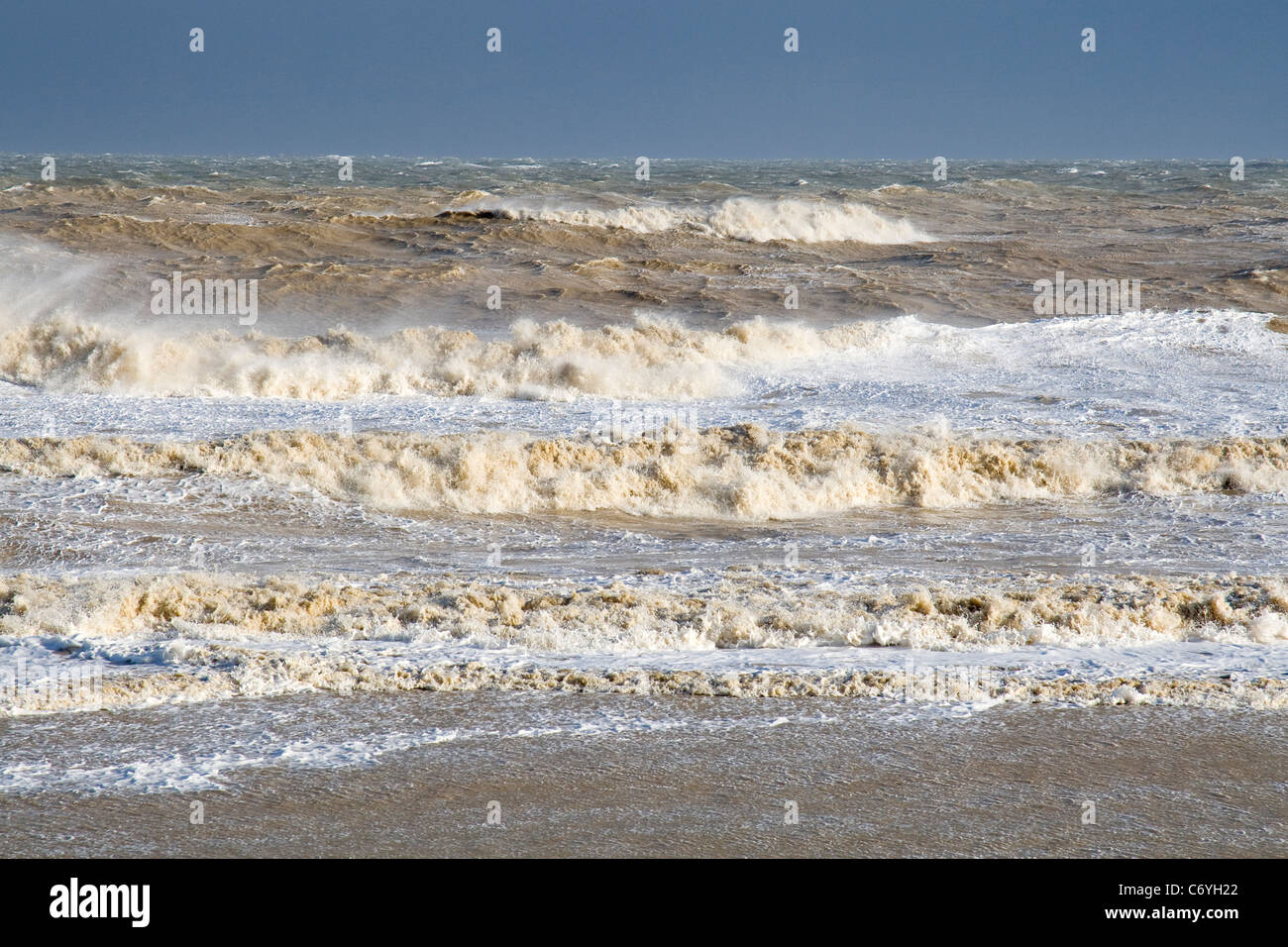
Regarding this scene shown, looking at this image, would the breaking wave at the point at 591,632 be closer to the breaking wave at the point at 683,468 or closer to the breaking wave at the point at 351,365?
the breaking wave at the point at 683,468

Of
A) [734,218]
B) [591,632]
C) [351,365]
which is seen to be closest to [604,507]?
[591,632]

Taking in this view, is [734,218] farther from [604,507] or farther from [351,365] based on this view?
[604,507]

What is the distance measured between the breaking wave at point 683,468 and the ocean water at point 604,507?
0.04 metres

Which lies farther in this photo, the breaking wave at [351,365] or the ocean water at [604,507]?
the breaking wave at [351,365]

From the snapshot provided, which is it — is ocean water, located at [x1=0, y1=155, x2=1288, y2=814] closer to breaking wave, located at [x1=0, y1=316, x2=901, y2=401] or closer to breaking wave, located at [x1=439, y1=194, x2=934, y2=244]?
breaking wave, located at [x1=0, y1=316, x2=901, y2=401]

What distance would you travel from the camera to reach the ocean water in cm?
589

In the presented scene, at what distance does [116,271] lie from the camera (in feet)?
75.9

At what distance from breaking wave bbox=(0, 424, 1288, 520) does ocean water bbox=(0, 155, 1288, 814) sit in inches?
1.4

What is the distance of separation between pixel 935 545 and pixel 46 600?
20.4 feet

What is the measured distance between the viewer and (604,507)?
35.8 ft

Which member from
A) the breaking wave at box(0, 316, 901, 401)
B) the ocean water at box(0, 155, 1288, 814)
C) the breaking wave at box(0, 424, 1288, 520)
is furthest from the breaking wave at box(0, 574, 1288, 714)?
the breaking wave at box(0, 316, 901, 401)

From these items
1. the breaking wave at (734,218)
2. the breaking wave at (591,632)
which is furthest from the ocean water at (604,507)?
the breaking wave at (734,218)

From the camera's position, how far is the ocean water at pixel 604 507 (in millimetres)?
5887

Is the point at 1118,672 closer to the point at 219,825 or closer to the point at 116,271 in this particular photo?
the point at 219,825
